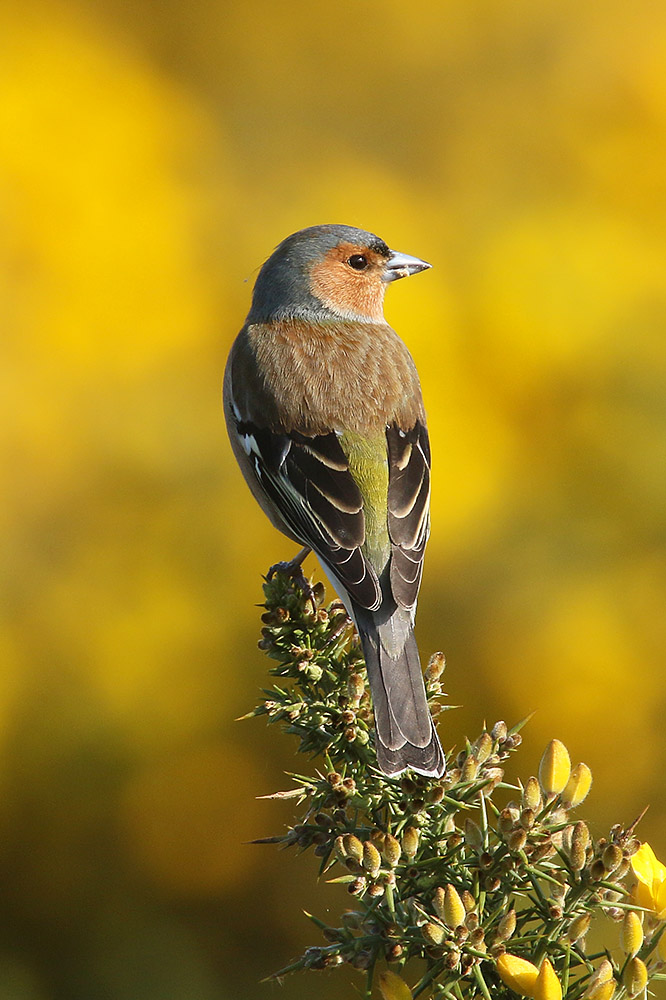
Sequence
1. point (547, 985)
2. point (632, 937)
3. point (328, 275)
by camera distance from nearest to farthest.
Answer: point (547, 985)
point (632, 937)
point (328, 275)

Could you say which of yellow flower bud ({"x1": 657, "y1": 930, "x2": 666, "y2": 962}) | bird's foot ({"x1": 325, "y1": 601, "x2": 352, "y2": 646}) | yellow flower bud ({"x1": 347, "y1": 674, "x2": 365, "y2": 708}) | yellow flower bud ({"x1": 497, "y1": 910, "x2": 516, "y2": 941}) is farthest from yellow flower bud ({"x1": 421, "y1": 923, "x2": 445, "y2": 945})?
bird's foot ({"x1": 325, "y1": 601, "x2": 352, "y2": 646})

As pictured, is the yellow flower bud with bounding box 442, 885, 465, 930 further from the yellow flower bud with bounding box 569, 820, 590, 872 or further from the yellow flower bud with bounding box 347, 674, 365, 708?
the yellow flower bud with bounding box 347, 674, 365, 708

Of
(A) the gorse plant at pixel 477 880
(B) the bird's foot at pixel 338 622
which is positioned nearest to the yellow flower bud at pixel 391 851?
(A) the gorse plant at pixel 477 880

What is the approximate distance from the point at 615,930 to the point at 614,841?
6.75ft

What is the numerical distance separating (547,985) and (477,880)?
0.22 m

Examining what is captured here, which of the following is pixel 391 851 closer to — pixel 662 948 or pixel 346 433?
pixel 662 948

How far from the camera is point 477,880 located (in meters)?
1.53

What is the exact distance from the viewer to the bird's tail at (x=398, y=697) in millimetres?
1790

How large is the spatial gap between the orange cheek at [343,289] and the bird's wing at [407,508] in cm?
88

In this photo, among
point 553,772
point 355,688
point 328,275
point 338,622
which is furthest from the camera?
point 328,275

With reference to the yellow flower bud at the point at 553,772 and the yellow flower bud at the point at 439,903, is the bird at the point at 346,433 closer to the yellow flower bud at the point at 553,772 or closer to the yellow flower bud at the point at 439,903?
the yellow flower bud at the point at 553,772

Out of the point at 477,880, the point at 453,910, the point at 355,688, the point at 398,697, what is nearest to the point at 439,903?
the point at 453,910

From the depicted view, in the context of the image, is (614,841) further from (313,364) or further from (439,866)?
(313,364)

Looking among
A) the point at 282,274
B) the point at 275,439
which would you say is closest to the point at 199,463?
the point at 282,274
